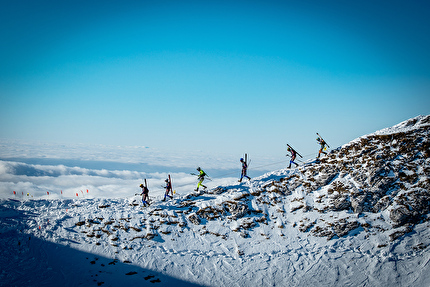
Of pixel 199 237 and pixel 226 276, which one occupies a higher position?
pixel 199 237

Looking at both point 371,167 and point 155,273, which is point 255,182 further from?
point 155,273

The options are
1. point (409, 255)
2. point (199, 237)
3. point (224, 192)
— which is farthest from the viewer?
→ point (224, 192)

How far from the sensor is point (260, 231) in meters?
19.0

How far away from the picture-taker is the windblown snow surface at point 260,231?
14836mm

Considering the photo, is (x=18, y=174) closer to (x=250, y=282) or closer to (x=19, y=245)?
(x=19, y=245)

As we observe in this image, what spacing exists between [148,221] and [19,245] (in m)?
10.3

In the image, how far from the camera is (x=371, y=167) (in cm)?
2055

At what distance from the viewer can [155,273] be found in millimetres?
15477

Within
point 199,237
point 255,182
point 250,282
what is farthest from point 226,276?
point 255,182

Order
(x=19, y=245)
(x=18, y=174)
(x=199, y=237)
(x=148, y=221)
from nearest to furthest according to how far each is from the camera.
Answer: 1. (x=19, y=245)
2. (x=199, y=237)
3. (x=148, y=221)
4. (x=18, y=174)

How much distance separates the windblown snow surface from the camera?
584 inches

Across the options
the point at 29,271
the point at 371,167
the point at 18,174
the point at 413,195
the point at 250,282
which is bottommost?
the point at 18,174

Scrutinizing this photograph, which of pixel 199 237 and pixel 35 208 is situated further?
pixel 35 208

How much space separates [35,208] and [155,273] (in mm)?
17332
